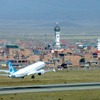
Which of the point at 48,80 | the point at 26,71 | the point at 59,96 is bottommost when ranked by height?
the point at 59,96

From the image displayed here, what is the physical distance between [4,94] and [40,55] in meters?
104

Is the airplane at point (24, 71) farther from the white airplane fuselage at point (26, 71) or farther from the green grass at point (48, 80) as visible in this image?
the green grass at point (48, 80)

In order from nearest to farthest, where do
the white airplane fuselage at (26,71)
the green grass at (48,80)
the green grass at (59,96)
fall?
the green grass at (59,96)
the green grass at (48,80)
the white airplane fuselage at (26,71)

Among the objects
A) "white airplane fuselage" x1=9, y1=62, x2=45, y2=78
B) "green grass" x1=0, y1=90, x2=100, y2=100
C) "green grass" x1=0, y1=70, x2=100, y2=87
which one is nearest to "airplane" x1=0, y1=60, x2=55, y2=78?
"white airplane fuselage" x1=9, y1=62, x2=45, y2=78

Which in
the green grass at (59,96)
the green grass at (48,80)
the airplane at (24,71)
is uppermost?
the airplane at (24,71)

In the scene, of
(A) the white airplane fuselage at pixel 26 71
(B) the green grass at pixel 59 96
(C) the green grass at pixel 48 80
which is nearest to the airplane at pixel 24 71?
(A) the white airplane fuselage at pixel 26 71

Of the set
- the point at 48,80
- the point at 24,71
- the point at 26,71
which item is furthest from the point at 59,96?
the point at 26,71

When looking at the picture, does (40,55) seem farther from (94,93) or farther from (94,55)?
(94,93)

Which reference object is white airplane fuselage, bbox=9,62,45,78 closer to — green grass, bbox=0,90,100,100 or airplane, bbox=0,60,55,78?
airplane, bbox=0,60,55,78

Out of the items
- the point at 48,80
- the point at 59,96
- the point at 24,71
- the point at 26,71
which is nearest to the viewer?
the point at 59,96

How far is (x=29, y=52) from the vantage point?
153000 mm

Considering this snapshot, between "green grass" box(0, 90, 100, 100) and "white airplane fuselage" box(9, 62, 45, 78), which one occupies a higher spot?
"white airplane fuselage" box(9, 62, 45, 78)

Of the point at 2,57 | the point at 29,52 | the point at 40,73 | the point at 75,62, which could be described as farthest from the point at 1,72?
the point at 29,52

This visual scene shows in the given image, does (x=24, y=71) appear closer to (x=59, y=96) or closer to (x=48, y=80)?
(x=48, y=80)
